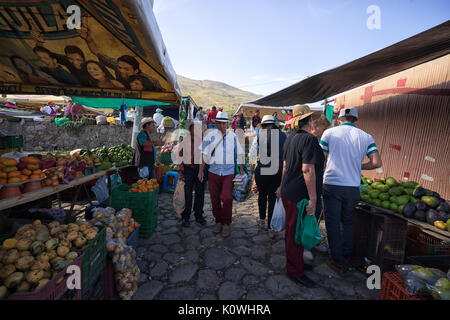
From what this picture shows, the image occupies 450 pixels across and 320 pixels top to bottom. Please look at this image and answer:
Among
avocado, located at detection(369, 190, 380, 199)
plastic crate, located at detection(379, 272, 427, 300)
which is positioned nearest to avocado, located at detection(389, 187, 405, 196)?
avocado, located at detection(369, 190, 380, 199)

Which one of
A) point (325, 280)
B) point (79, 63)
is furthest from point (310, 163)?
point (79, 63)

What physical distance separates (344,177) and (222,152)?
6.96 feet

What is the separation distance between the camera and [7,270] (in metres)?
1.85

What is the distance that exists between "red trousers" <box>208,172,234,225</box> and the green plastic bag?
1.64m

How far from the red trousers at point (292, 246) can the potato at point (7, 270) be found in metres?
2.94

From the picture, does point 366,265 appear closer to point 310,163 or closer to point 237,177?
point 310,163

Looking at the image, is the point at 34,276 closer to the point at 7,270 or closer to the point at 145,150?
the point at 7,270

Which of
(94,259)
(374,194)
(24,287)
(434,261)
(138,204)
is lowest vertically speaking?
(434,261)

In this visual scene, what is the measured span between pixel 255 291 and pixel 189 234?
1.96 metres

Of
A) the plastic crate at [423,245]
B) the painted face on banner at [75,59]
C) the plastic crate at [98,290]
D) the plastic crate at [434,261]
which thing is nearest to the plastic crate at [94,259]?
the plastic crate at [98,290]

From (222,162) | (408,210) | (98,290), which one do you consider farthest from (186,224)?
(408,210)

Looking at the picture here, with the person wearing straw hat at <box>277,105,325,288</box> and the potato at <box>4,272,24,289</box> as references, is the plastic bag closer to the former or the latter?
the potato at <box>4,272,24,289</box>

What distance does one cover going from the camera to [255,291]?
294 cm

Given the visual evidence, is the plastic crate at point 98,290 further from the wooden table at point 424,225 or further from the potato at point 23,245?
the wooden table at point 424,225
